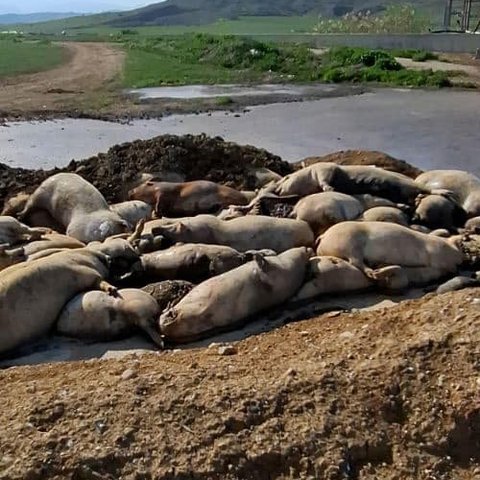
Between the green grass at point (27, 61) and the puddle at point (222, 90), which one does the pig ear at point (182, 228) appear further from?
the green grass at point (27, 61)

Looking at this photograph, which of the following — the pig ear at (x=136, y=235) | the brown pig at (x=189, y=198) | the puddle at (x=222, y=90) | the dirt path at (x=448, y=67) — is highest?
the pig ear at (x=136, y=235)

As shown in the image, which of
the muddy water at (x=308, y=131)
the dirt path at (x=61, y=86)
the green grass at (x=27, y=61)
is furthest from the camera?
the green grass at (x=27, y=61)

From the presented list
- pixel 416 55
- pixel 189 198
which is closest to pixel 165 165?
pixel 189 198

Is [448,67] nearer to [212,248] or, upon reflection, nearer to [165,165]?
[165,165]

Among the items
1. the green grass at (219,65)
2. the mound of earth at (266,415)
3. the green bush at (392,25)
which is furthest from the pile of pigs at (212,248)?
the green bush at (392,25)

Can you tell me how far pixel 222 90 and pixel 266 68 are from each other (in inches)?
302

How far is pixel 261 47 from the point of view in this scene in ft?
110

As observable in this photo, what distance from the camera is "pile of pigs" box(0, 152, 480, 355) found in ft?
19.1

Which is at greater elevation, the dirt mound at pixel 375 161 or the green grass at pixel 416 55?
the dirt mound at pixel 375 161

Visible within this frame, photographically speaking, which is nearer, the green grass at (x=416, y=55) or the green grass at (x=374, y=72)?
the green grass at (x=374, y=72)

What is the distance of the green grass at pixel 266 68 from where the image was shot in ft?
81.7

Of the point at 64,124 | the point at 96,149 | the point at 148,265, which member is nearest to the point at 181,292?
the point at 148,265

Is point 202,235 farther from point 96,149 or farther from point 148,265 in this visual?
point 96,149

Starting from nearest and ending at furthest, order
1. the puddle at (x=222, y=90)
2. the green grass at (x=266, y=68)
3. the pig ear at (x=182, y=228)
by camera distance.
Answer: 1. the pig ear at (x=182, y=228)
2. the puddle at (x=222, y=90)
3. the green grass at (x=266, y=68)
